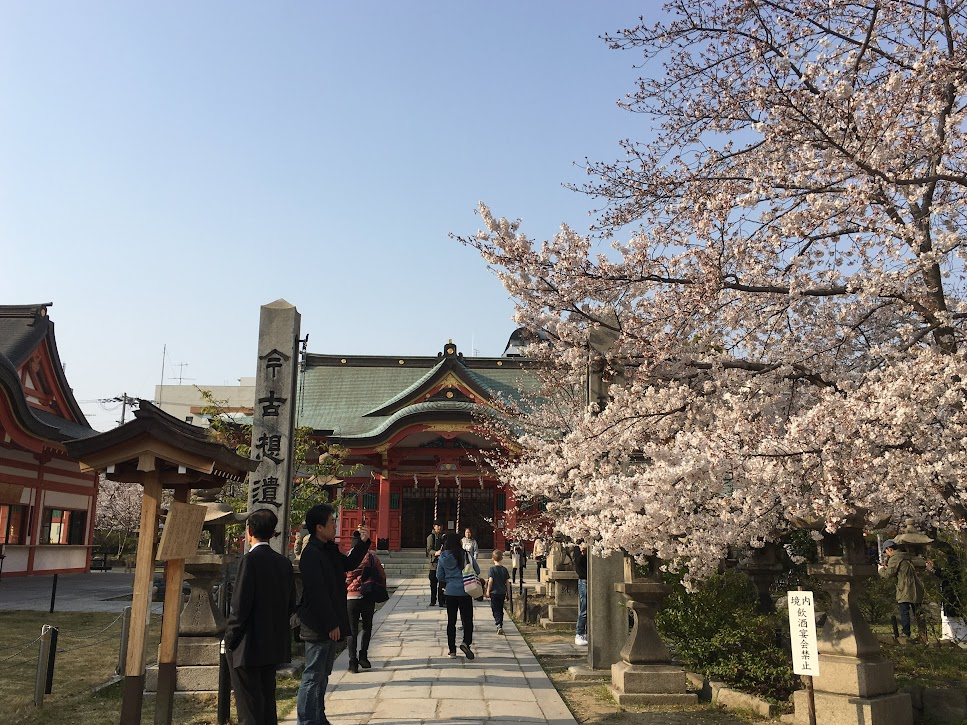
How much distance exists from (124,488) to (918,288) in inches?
1483

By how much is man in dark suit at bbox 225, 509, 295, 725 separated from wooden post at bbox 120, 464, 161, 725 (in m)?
1.23

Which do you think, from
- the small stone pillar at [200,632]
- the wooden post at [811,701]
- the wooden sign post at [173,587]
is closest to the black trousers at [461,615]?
the small stone pillar at [200,632]

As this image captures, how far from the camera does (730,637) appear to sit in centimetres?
758

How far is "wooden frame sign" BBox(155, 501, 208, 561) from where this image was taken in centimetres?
599

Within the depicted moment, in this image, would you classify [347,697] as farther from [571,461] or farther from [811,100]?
[811,100]

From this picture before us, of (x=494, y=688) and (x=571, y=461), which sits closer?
(x=494, y=688)

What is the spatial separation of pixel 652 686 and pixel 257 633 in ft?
13.9

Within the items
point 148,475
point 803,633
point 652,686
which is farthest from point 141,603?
point 803,633

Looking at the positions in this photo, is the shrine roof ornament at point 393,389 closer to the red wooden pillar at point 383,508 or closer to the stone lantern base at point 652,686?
the red wooden pillar at point 383,508

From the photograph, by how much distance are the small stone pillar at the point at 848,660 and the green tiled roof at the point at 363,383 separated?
24387 mm

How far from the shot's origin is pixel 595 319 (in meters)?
8.76

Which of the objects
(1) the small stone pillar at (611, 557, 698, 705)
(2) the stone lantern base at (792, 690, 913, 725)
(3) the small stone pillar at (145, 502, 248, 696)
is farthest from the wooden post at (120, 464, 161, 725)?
(2) the stone lantern base at (792, 690, 913, 725)

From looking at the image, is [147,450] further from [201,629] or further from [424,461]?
[424,461]

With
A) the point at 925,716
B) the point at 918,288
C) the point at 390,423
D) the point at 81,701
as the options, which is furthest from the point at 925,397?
the point at 390,423
